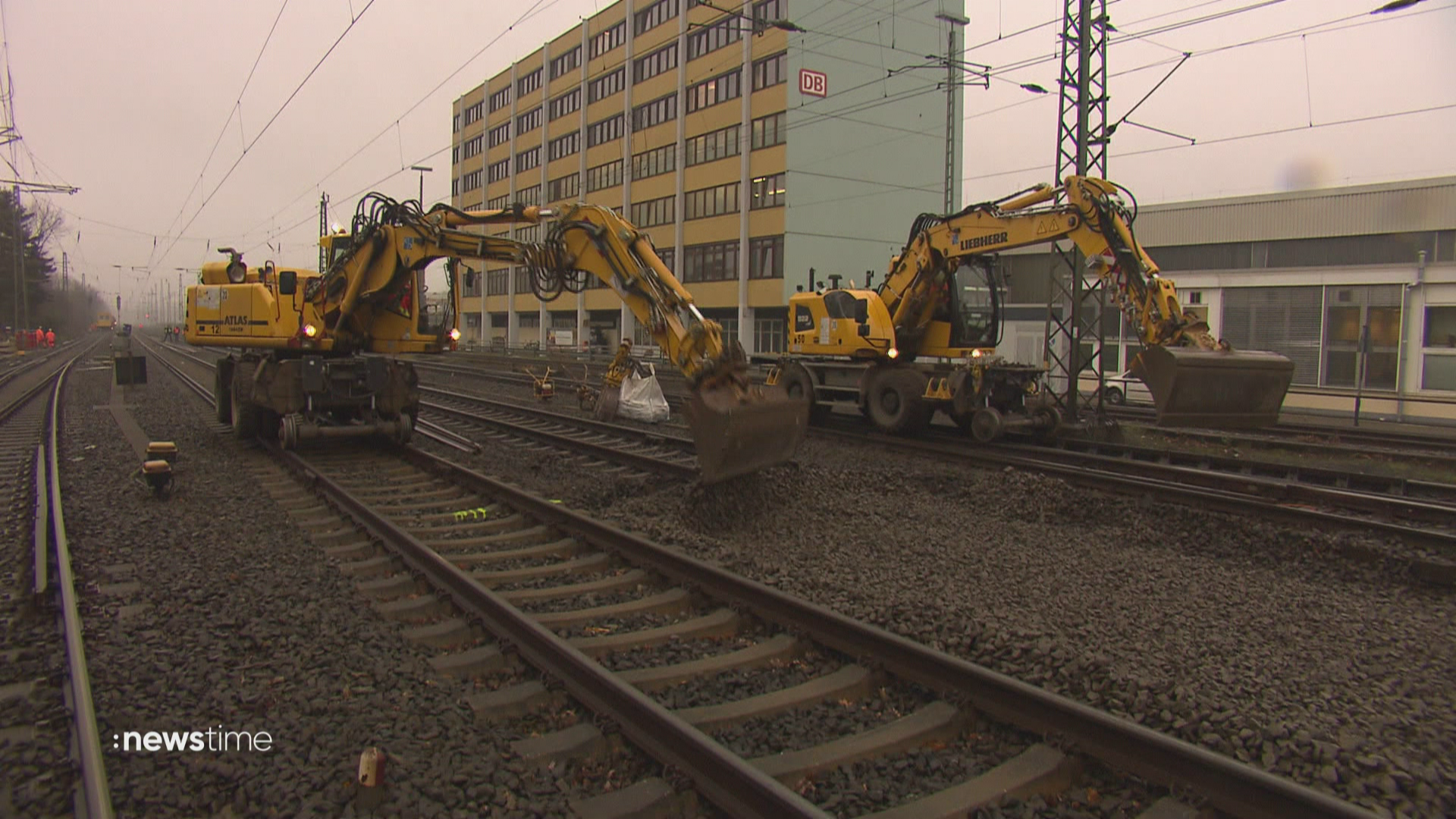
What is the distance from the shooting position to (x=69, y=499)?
859 cm

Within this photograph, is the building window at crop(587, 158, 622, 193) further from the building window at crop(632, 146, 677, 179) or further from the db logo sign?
the db logo sign

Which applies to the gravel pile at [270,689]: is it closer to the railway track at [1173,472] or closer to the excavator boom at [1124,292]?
the railway track at [1173,472]

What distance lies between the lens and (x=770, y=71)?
40.5 metres

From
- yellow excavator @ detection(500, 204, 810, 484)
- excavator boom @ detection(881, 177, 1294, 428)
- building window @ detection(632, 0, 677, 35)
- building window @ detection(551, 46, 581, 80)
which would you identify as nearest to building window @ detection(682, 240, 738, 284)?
A: building window @ detection(632, 0, 677, 35)

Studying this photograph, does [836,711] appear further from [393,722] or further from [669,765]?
[393,722]

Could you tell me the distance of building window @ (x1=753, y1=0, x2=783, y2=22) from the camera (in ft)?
129

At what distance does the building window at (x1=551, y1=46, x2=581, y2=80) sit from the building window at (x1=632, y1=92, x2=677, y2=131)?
8425mm

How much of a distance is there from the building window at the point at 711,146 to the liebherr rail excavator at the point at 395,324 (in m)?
32.4

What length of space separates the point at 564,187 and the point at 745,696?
5515cm

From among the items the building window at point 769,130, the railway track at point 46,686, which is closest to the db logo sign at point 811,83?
the building window at point 769,130

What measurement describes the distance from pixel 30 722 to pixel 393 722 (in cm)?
175

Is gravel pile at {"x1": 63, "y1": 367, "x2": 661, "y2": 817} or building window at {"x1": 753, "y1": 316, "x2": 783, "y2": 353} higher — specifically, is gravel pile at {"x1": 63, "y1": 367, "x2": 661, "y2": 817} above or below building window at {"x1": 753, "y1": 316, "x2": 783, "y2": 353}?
below

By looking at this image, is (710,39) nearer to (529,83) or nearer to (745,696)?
(529,83)

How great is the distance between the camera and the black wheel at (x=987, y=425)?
13250mm
